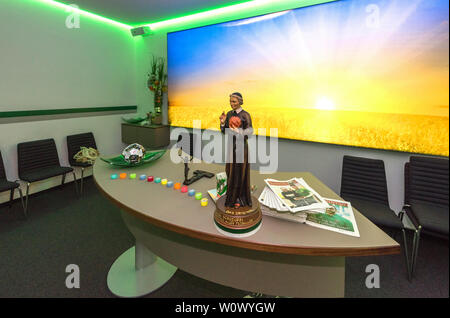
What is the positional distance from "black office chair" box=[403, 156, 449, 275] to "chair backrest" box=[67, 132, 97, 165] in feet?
14.6

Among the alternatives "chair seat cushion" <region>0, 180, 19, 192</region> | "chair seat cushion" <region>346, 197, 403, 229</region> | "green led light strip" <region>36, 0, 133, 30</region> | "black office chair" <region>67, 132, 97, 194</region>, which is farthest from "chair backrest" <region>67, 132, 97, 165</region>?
"chair seat cushion" <region>346, 197, 403, 229</region>

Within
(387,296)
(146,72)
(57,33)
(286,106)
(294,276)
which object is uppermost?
(57,33)

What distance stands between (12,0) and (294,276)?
472 cm

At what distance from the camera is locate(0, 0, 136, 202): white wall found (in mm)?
3178

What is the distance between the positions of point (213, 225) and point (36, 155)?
11.9 feet

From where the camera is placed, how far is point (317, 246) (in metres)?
0.94

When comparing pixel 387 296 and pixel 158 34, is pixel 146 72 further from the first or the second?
pixel 387 296

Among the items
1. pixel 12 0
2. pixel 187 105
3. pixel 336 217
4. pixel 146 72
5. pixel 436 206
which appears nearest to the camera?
pixel 436 206

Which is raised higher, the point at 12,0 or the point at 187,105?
the point at 12,0

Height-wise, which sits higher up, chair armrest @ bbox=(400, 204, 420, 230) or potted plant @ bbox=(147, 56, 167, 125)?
potted plant @ bbox=(147, 56, 167, 125)

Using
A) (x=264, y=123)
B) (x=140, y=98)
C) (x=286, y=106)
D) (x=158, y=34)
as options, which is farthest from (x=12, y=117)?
(x=286, y=106)

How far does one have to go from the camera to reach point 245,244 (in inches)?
38.7

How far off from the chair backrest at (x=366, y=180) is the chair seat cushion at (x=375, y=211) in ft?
0.11

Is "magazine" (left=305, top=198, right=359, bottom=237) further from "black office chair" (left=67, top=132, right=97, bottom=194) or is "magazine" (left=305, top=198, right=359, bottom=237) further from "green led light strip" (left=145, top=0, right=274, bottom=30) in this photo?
"black office chair" (left=67, top=132, right=97, bottom=194)
